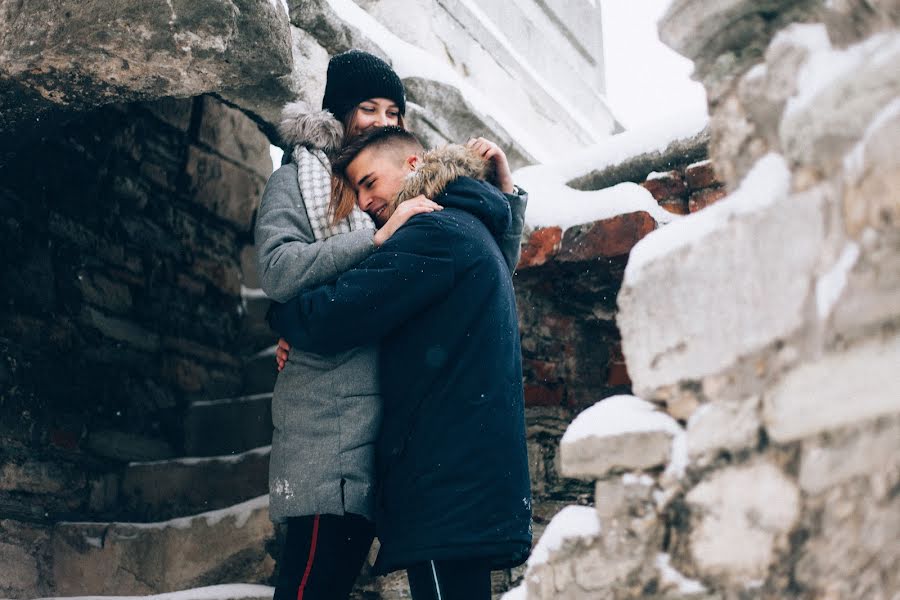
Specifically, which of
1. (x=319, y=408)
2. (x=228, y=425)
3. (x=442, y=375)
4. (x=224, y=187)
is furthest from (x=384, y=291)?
(x=224, y=187)

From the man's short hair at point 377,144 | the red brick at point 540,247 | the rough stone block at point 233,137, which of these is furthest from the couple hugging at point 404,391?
the rough stone block at point 233,137

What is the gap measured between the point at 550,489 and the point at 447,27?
2419mm

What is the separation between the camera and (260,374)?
3.71m

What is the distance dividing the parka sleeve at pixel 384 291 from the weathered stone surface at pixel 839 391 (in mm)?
753

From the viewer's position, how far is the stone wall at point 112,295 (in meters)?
2.97

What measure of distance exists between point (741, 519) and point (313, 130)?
4.92 feet

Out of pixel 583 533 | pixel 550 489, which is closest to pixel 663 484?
pixel 583 533

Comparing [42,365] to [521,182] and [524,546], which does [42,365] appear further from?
[524,546]

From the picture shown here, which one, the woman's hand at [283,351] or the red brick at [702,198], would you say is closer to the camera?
the woman's hand at [283,351]

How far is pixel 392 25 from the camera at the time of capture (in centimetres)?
388

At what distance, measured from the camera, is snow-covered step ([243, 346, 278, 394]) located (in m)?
3.69

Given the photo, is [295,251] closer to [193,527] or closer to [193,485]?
[193,527]

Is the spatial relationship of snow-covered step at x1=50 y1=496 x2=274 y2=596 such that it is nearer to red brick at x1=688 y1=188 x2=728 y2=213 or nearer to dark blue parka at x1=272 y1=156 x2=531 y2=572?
dark blue parka at x1=272 y1=156 x2=531 y2=572

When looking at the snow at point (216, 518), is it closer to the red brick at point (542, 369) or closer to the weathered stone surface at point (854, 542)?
the red brick at point (542, 369)
